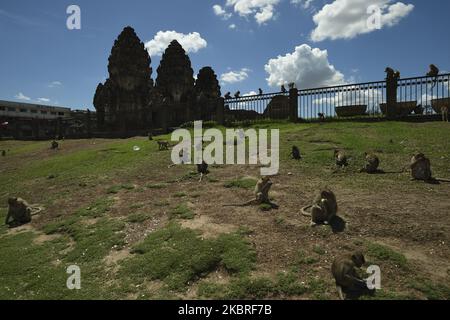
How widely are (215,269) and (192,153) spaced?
1481cm

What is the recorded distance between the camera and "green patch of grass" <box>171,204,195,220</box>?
424 inches

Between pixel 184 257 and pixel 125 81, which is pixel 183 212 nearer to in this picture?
pixel 184 257

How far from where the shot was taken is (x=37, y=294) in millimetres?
7641

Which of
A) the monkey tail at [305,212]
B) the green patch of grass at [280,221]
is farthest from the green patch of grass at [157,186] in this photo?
the monkey tail at [305,212]

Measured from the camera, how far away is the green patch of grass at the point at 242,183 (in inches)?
543

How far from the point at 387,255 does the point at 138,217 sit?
7166mm

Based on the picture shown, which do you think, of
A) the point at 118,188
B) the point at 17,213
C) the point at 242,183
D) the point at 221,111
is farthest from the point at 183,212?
the point at 221,111

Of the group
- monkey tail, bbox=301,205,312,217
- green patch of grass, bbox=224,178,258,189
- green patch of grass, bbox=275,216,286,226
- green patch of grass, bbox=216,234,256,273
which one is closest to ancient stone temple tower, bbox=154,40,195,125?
green patch of grass, bbox=224,178,258,189

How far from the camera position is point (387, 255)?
293 inches

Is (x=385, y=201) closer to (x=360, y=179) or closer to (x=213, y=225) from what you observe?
(x=360, y=179)

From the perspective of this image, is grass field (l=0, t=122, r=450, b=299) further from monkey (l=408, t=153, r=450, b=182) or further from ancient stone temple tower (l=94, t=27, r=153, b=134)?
ancient stone temple tower (l=94, t=27, r=153, b=134)

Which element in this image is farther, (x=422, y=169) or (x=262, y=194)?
(x=422, y=169)

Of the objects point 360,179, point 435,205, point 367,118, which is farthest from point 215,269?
point 367,118

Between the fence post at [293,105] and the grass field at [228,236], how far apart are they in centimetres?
1336
